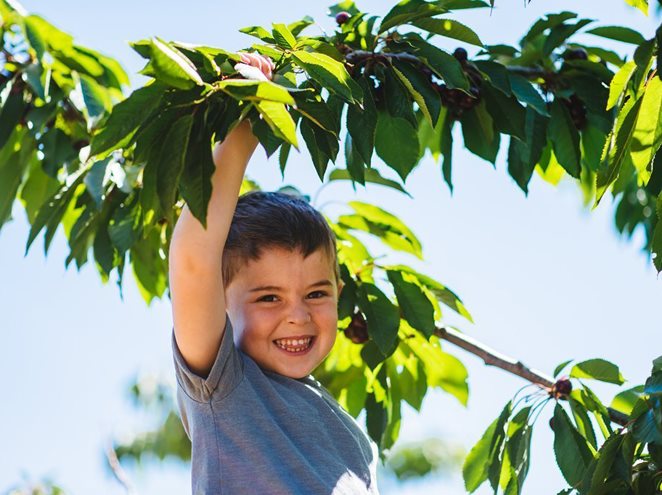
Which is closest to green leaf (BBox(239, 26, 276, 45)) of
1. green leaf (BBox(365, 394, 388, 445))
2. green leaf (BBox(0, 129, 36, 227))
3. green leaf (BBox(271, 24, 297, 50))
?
green leaf (BBox(271, 24, 297, 50))

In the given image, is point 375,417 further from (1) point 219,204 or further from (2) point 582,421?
(1) point 219,204

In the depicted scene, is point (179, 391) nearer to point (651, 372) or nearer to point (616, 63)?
point (651, 372)

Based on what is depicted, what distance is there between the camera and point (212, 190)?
1.79m

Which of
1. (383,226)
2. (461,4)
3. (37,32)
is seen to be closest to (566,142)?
(461,4)

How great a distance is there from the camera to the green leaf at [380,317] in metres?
2.69

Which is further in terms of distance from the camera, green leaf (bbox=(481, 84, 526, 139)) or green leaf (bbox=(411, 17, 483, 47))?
green leaf (bbox=(481, 84, 526, 139))

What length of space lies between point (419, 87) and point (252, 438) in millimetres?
763

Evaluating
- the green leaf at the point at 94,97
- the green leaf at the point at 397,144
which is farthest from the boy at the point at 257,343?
the green leaf at the point at 94,97

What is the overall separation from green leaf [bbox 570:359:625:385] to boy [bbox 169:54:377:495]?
56 cm

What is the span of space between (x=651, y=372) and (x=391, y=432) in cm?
131

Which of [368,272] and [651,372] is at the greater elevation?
[368,272]

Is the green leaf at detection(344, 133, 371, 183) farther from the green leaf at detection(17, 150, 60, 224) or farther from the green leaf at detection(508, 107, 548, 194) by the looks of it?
the green leaf at detection(17, 150, 60, 224)

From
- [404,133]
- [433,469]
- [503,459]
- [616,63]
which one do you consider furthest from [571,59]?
[433,469]

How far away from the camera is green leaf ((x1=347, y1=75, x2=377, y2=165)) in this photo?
2.13m
